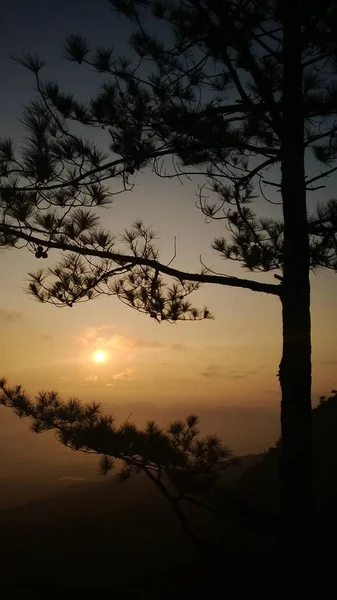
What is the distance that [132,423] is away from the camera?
364 centimetres

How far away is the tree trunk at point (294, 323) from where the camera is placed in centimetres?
336

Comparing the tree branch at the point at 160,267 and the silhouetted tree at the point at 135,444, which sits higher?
the tree branch at the point at 160,267

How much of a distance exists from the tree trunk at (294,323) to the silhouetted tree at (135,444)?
0.56 meters

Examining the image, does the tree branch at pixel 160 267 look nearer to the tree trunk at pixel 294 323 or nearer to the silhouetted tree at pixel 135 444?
the tree trunk at pixel 294 323

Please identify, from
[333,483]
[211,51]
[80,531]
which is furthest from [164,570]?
[211,51]

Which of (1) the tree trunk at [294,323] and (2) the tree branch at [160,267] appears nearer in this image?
(1) the tree trunk at [294,323]

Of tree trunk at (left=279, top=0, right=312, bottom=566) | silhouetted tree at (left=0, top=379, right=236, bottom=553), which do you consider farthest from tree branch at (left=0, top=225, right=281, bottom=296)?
silhouetted tree at (left=0, top=379, right=236, bottom=553)

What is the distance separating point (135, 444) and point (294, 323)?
143 cm

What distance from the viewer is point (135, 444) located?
141 inches

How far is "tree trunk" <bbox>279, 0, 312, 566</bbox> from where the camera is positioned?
3.36 metres

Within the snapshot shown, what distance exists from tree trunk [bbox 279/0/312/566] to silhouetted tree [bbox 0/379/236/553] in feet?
1.84

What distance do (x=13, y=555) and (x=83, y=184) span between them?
13.4 feet

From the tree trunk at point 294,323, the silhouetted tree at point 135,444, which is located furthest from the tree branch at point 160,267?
the silhouetted tree at point 135,444

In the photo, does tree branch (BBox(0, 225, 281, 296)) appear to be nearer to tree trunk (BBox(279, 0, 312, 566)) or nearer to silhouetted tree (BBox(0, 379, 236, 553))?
tree trunk (BBox(279, 0, 312, 566))
